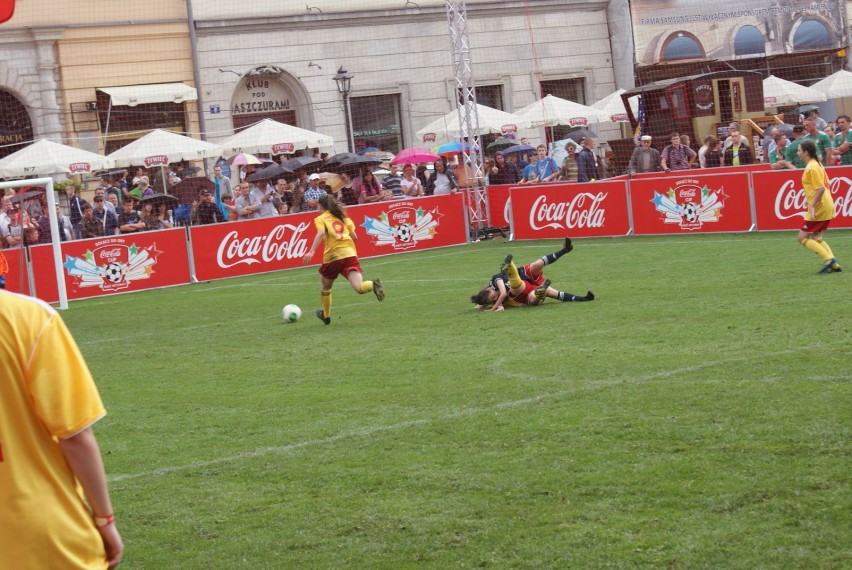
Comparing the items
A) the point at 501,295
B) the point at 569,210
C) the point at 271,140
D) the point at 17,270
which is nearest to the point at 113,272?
the point at 17,270

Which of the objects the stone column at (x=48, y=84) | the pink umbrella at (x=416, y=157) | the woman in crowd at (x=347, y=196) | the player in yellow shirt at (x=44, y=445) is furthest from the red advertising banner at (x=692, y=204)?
the player in yellow shirt at (x=44, y=445)

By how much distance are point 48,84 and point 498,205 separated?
49.1 ft

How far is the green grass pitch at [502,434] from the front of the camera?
20.2 ft

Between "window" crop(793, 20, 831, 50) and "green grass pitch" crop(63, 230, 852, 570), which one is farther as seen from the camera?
"window" crop(793, 20, 831, 50)

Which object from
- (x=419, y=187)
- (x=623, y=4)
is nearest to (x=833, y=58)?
(x=623, y=4)

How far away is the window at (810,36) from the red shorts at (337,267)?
103 feet

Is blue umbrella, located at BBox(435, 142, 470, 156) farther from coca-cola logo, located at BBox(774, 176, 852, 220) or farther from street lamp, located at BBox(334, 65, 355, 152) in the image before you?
coca-cola logo, located at BBox(774, 176, 852, 220)

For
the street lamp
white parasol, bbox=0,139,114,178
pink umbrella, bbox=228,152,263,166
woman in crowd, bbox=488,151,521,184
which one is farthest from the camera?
the street lamp

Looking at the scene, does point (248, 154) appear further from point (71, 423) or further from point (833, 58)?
point (71, 423)

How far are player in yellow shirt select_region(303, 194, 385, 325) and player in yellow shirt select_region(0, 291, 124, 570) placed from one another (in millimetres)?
12066

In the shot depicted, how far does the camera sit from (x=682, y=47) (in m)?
42.6

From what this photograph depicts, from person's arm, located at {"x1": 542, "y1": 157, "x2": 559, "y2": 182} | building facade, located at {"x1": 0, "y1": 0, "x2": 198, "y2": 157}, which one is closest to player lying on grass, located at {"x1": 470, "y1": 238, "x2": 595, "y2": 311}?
person's arm, located at {"x1": 542, "y1": 157, "x2": 559, "y2": 182}

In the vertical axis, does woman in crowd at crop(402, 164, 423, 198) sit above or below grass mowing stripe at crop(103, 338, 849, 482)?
above

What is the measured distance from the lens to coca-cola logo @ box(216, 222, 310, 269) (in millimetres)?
24283
